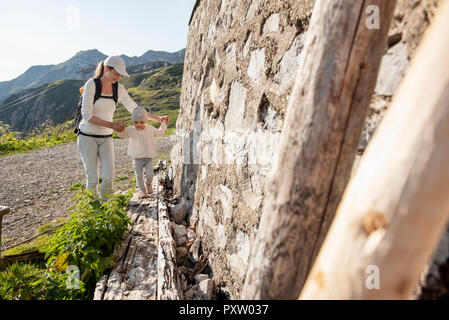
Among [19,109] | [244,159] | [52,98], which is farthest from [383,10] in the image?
[19,109]

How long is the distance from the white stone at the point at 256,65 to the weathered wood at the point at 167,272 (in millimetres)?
1599

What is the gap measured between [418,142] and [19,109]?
393ft

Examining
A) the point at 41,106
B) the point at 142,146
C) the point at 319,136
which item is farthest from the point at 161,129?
the point at 41,106

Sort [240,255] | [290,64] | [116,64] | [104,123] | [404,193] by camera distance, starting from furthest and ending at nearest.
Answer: [116,64], [104,123], [240,255], [290,64], [404,193]

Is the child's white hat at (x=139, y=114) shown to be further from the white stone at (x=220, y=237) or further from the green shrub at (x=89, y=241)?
the white stone at (x=220, y=237)

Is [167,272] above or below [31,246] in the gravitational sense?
above

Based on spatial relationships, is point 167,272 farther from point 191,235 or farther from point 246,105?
point 246,105

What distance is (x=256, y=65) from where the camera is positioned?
2.08m

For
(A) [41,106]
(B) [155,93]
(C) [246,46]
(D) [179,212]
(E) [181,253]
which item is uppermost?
(B) [155,93]

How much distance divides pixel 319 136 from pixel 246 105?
4.02 feet

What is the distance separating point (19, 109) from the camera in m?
93.2

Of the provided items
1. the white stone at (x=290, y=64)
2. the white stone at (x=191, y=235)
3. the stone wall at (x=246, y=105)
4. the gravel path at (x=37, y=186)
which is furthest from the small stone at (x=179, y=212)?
the white stone at (x=290, y=64)

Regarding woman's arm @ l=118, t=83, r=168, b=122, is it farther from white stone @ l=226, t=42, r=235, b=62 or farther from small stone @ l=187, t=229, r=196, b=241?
small stone @ l=187, t=229, r=196, b=241

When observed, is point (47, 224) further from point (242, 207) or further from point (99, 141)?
point (242, 207)
